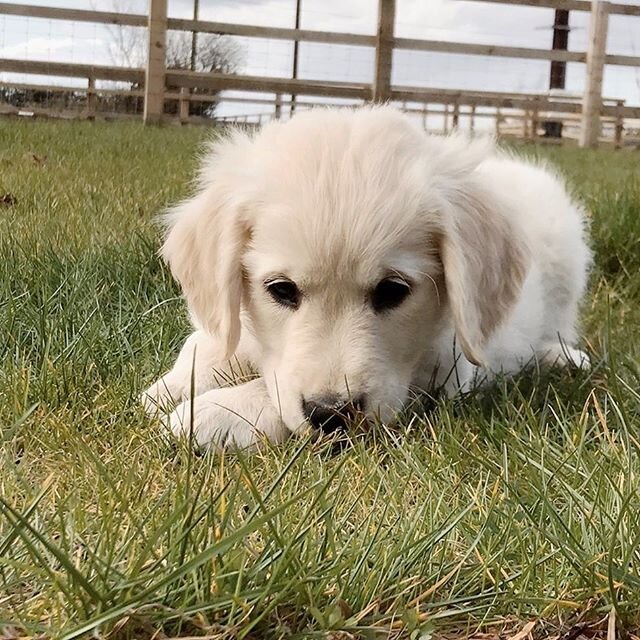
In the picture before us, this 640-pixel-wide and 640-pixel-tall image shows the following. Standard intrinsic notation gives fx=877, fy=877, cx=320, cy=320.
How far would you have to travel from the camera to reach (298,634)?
3.75 feet

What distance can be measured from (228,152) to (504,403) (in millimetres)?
1065

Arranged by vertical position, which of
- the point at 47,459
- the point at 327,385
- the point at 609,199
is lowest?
the point at 47,459

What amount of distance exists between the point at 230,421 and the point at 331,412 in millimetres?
269

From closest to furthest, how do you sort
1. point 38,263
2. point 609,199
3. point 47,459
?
point 47,459 < point 38,263 < point 609,199

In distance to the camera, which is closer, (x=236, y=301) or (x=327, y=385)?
(x=327, y=385)

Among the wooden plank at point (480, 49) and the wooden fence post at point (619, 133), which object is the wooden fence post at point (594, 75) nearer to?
the wooden plank at point (480, 49)

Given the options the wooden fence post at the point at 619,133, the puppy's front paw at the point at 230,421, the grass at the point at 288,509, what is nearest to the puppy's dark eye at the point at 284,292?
the puppy's front paw at the point at 230,421

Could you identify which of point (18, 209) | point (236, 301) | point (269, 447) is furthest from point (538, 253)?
point (18, 209)

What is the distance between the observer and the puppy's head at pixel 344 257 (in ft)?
6.57

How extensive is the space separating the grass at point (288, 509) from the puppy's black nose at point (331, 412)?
0.05m

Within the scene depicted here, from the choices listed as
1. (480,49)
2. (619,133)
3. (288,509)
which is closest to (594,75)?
(480,49)

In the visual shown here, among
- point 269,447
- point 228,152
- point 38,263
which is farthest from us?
point 38,263

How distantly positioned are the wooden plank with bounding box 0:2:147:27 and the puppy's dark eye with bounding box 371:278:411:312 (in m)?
11.7

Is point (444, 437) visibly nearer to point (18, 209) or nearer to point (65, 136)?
point (18, 209)
